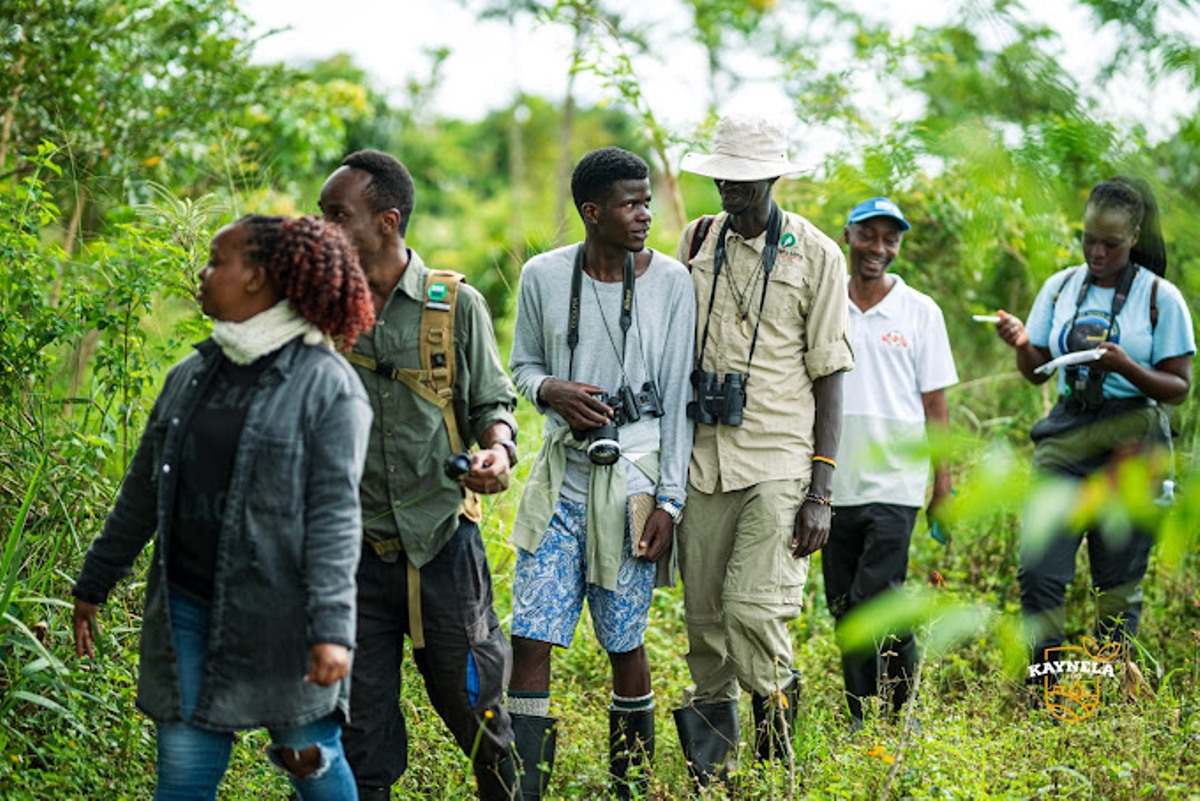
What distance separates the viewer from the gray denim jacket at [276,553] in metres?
2.81

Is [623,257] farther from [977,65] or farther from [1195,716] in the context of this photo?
[977,65]

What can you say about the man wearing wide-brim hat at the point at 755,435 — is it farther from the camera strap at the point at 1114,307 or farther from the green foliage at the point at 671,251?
the camera strap at the point at 1114,307

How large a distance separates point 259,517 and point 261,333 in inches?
16.5

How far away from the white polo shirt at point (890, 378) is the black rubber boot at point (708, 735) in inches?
41.8

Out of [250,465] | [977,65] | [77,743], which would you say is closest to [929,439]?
[977,65]

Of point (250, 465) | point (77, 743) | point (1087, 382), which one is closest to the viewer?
point (250, 465)

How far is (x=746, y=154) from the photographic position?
4148 millimetres

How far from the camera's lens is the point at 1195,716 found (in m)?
4.05

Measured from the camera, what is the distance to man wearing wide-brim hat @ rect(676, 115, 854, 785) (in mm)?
4109

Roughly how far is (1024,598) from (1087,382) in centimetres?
92

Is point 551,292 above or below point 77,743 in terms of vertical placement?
above

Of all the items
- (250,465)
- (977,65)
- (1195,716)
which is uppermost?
(977,65)

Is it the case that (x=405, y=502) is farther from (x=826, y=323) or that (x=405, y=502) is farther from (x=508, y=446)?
(x=826, y=323)

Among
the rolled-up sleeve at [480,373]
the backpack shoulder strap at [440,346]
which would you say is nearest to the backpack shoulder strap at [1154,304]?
the rolled-up sleeve at [480,373]
